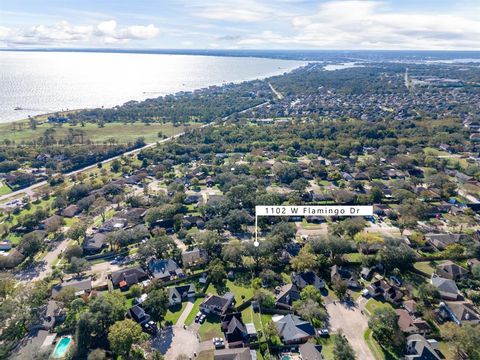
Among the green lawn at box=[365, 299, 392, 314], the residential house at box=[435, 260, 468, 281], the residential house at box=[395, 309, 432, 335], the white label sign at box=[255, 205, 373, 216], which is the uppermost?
the white label sign at box=[255, 205, 373, 216]

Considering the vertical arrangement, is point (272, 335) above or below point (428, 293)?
below

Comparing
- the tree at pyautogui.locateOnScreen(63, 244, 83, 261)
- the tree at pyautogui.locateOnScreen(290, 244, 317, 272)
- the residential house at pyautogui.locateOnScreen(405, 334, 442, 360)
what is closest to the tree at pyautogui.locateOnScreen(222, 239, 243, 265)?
the tree at pyautogui.locateOnScreen(290, 244, 317, 272)

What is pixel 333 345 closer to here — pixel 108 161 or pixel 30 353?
pixel 30 353

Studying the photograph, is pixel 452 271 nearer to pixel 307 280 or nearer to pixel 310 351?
pixel 307 280

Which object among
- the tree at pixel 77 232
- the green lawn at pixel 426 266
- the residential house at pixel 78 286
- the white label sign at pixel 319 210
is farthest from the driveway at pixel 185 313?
the green lawn at pixel 426 266

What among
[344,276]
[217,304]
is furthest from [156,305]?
[344,276]

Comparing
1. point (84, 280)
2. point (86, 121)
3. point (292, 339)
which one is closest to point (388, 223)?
point (292, 339)

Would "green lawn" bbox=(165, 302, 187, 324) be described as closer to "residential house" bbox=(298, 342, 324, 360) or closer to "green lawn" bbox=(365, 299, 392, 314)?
"residential house" bbox=(298, 342, 324, 360)
